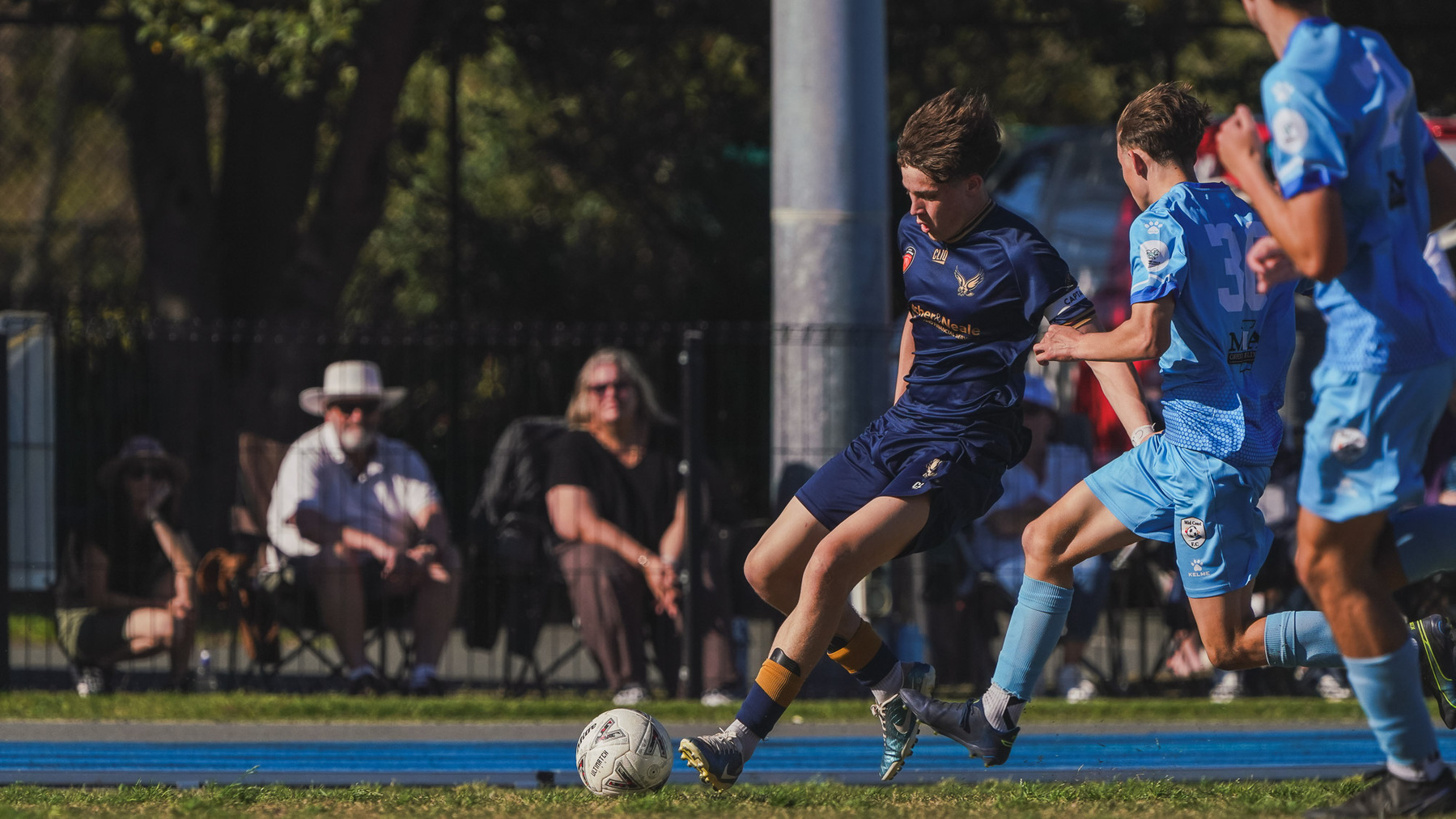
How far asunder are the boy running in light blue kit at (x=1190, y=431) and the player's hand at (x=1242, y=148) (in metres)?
0.72

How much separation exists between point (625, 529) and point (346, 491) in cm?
151

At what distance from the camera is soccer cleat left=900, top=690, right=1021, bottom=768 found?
5.05m

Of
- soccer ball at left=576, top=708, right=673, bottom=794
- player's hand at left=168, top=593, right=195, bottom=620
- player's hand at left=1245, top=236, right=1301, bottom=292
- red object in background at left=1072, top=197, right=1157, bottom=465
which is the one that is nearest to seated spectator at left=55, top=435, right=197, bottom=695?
player's hand at left=168, top=593, right=195, bottom=620

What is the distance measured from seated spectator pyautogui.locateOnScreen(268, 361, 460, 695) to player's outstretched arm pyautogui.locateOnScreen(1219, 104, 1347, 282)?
18.4 ft

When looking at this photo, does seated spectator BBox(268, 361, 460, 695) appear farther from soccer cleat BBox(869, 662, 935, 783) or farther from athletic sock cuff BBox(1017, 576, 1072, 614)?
athletic sock cuff BBox(1017, 576, 1072, 614)

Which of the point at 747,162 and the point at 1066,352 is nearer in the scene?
the point at 1066,352

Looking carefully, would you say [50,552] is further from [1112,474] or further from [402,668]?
[1112,474]

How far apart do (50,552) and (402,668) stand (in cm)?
205

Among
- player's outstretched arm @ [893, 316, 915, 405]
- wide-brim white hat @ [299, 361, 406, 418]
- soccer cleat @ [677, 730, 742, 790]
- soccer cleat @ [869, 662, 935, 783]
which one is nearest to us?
soccer cleat @ [677, 730, 742, 790]

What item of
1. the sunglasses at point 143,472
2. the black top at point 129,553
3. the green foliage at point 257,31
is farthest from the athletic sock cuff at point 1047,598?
the green foliage at point 257,31

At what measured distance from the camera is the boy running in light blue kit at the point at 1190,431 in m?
4.77

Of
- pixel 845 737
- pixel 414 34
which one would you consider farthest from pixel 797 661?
pixel 414 34

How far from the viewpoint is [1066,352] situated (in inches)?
186

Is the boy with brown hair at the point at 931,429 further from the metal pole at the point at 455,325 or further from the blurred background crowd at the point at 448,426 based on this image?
the metal pole at the point at 455,325
